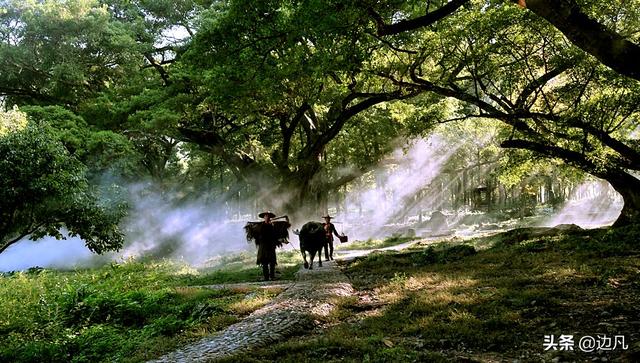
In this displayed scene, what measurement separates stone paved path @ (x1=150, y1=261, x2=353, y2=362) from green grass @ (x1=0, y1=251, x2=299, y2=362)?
50 centimetres

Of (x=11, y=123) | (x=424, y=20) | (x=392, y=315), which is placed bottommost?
(x=392, y=315)

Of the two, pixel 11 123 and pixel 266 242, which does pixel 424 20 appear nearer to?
pixel 266 242

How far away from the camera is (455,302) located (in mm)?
8156

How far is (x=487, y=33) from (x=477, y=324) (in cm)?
1013

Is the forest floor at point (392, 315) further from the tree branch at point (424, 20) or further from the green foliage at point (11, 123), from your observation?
the tree branch at point (424, 20)

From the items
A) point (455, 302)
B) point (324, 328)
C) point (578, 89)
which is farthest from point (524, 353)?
point (578, 89)

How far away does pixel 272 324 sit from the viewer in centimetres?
777

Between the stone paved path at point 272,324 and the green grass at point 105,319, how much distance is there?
0.50 metres

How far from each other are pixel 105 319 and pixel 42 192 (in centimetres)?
376

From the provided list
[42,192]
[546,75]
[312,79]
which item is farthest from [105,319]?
[546,75]

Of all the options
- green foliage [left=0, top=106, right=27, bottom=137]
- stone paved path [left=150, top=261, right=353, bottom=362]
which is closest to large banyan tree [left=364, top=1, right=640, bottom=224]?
stone paved path [left=150, top=261, right=353, bottom=362]

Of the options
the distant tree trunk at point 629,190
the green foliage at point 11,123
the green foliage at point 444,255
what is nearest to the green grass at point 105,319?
the green foliage at point 11,123

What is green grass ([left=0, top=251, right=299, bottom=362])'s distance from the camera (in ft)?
24.3

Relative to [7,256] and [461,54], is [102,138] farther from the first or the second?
[7,256]
